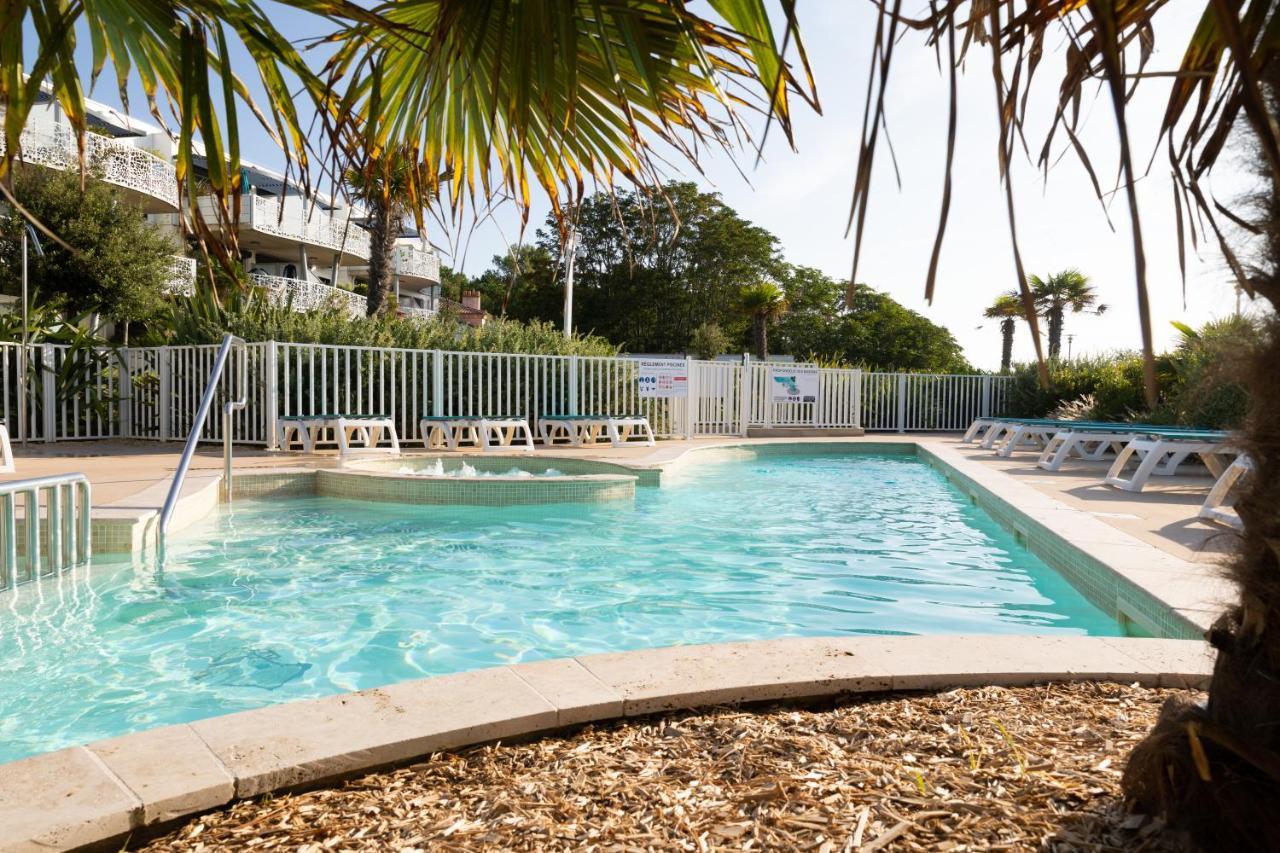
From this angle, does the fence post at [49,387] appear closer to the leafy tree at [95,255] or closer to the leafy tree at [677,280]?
the leafy tree at [95,255]

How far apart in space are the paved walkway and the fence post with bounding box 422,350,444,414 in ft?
6.21

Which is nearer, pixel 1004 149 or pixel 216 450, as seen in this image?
pixel 1004 149

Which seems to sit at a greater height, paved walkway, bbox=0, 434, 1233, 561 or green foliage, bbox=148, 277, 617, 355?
green foliage, bbox=148, 277, 617, 355

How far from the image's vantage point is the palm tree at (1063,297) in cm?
3094

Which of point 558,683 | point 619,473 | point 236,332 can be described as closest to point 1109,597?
point 558,683

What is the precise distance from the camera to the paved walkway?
579 centimetres

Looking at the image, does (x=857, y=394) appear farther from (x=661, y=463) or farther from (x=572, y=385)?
(x=661, y=463)

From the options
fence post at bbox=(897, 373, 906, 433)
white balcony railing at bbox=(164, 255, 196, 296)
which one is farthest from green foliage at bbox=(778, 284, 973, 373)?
white balcony railing at bbox=(164, 255, 196, 296)

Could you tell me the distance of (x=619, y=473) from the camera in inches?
383

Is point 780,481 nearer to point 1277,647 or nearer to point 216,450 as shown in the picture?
point 216,450

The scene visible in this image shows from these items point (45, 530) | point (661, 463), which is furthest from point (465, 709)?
point (661, 463)

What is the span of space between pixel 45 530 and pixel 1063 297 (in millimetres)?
32491

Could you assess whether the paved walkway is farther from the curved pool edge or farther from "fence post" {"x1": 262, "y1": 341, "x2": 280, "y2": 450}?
the curved pool edge

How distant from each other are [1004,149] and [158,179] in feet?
84.1
